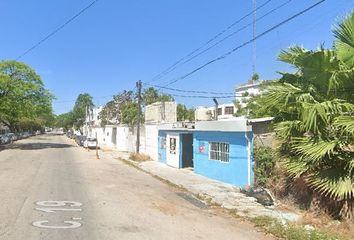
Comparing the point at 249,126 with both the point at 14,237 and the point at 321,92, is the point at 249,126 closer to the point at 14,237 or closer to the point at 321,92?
the point at 321,92

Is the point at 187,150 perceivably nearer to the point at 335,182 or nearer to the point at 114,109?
the point at 335,182

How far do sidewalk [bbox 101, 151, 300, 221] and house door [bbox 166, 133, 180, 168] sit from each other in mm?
2296

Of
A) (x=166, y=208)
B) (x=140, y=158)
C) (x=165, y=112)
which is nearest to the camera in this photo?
(x=166, y=208)

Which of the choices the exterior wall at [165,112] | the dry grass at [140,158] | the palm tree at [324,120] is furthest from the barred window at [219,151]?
the exterior wall at [165,112]

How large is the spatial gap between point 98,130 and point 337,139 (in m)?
70.2

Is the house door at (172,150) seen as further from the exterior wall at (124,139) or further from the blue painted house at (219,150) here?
the exterior wall at (124,139)

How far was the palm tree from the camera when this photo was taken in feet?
33.2

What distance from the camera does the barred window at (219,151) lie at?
19.9 metres

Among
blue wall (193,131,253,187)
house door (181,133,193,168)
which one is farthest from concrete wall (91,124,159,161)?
blue wall (193,131,253,187)

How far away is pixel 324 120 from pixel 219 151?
34.3ft

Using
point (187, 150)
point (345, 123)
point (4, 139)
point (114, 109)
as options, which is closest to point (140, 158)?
point (187, 150)

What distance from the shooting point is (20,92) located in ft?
156

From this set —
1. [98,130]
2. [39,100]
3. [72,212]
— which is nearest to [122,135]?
[39,100]

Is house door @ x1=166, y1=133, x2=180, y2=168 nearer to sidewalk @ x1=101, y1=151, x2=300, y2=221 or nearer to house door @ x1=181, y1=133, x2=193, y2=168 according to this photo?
house door @ x1=181, y1=133, x2=193, y2=168
